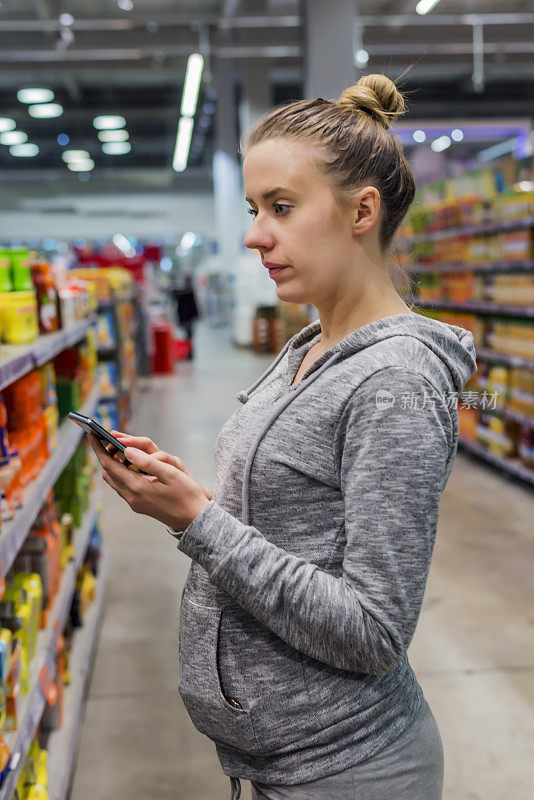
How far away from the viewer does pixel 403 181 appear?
4.19 feet

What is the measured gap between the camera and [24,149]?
2742 centimetres

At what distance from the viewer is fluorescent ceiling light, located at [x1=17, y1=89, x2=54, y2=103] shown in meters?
17.7

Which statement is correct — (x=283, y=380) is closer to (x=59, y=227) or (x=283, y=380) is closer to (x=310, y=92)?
(x=310, y=92)

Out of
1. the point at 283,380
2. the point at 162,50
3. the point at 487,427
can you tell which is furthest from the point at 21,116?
the point at 283,380

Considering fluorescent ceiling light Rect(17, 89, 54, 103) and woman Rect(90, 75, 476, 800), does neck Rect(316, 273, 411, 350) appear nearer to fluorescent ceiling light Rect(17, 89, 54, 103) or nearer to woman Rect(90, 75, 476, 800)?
woman Rect(90, 75, 476, 800)

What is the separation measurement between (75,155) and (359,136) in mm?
28108

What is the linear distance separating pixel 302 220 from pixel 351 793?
0.82m

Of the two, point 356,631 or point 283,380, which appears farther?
point 283,380

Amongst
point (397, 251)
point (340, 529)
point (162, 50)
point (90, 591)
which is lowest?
point (90, 591)

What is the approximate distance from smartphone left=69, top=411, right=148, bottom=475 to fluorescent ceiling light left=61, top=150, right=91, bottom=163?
27589mm

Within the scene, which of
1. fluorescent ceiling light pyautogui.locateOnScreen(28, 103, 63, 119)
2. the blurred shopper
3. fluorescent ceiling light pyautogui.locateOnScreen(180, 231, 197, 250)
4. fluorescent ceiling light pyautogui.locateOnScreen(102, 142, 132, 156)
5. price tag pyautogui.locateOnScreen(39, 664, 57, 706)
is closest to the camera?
price tag pyautogui.locateOnScreen(39, 664, 57, 706)

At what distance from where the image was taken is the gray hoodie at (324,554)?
1.07m

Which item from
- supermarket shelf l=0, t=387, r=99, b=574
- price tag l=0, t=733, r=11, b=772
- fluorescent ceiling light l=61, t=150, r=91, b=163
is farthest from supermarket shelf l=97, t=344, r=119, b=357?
fluorescent ceiling light l=61, t=150, r=91, b=163

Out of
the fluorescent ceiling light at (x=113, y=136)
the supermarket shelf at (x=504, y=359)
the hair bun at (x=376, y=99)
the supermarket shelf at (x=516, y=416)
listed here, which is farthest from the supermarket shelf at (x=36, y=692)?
the fluorescent ceiling light at (x=113, y=136)
